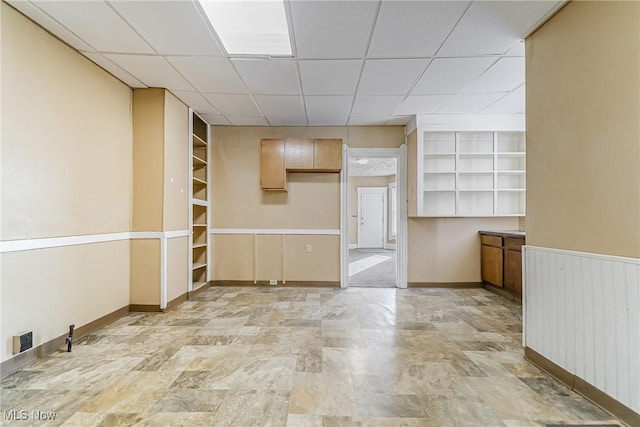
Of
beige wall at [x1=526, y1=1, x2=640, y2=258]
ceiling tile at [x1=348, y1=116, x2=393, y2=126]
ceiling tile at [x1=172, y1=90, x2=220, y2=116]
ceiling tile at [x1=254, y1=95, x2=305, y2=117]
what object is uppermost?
ceiling tile at [x1=172, y1=90, x2=220, y2=116]

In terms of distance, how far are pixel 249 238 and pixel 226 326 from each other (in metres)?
1.98

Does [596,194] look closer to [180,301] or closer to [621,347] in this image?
[621,347]

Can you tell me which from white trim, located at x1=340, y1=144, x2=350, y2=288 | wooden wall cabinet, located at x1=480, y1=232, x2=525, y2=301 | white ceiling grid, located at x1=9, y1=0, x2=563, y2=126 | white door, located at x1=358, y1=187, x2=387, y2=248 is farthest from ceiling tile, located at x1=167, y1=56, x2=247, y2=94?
white door, located at x1=358, y1=187, x2=387, y2=248

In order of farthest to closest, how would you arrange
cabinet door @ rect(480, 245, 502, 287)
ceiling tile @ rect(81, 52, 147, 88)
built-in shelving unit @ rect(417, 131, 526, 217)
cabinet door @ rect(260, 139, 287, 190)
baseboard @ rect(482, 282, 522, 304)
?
1. cabinet door @ rect(260, 139, 287, 190)
2. built-in shelving unit @ rect(417, 131, 526, 217)
3. cabinet door @ rect(480, 245, 502, 287)
4. baseboard @ rect(482, 282, 522, 304)
5. ceiling tile @ rect(81, 52, 147, 88)

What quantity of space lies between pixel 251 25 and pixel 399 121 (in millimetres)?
2807

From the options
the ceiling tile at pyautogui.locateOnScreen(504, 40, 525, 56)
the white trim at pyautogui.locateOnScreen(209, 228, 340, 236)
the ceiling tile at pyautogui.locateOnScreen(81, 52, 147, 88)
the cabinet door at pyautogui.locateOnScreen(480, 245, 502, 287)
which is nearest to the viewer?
the ceiling tile at pyautogui.locateOnScreen(504, 40, 525, 56)

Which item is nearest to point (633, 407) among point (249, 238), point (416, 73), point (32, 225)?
point (416, 73)

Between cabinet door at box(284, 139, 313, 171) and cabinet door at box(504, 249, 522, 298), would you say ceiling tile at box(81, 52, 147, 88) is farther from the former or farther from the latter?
cabinet door at box(504, 249, 522, 298)

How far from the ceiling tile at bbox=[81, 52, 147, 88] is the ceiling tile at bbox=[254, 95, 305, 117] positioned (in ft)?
4.24

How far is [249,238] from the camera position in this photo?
4891mm

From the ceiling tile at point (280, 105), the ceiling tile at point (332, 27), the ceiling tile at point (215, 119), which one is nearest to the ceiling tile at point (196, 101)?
A: the ceiling tile at point (215, 119)

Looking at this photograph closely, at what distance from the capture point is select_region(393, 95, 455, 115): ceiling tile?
3691 millimetres

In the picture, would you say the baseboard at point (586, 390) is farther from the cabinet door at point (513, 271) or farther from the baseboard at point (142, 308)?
the baseboard at point (142, 308)

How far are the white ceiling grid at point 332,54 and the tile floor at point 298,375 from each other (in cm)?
254
